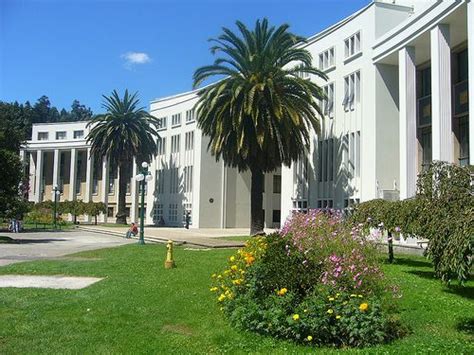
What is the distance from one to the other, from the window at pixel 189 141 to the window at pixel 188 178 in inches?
87.1

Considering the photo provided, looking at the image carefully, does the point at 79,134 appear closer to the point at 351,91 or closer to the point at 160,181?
the point at 160,181

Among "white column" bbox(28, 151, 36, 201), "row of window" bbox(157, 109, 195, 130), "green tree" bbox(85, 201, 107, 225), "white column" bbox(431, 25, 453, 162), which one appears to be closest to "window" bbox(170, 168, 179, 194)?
"row of window" bbox(157, 109, 195, 130)

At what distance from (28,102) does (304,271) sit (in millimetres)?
133974

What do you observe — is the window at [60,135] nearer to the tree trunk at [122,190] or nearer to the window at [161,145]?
the window at [161,145]

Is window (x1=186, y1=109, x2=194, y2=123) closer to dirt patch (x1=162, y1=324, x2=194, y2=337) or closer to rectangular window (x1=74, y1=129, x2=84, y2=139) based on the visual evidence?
rectangular window (x1=74, y1=129, x2=84, y2=139)

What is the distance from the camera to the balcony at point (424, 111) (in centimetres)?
2777

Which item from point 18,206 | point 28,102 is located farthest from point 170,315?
point 28,102

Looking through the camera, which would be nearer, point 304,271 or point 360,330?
point 360,330

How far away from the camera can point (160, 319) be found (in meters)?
8.39

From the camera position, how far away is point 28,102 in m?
129

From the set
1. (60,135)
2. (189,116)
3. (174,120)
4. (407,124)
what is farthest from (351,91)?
(60,135)

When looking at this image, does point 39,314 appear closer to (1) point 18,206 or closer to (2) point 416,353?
(2) point 416,353

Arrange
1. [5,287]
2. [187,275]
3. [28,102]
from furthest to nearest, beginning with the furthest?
[28,102] < [187,275] < [5,287]

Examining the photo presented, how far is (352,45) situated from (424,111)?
7.48 meters
